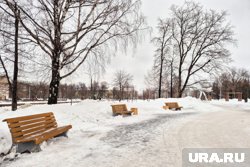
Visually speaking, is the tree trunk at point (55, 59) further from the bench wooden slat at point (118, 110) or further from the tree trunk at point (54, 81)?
the bench wooden slat at point (118, 110)

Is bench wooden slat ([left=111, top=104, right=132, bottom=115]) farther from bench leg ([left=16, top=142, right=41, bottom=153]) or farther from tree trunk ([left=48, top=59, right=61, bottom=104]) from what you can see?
bench leg ([left=16, top=142, right=41, bottom=153])

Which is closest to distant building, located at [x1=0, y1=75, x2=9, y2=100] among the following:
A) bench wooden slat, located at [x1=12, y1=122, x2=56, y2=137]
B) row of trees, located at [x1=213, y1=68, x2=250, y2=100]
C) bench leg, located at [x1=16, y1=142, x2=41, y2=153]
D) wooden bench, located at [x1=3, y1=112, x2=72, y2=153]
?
bench wooden slat, located at [x1=12, y1=122, x2=56, y2=137]

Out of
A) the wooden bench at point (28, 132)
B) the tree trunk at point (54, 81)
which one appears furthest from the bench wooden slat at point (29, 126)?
the tree trunk at point (54, 81)

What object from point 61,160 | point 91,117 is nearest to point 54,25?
point 91,117

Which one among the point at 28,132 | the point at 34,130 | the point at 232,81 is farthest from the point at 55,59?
the point at 232,81

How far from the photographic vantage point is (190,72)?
30891 millimetres

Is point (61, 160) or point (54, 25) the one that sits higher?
point (54, 25)

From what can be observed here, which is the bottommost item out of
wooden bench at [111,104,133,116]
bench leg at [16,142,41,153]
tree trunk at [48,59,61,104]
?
bench leg at [16,142,41,153]

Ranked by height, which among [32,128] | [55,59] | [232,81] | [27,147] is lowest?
[27,147]

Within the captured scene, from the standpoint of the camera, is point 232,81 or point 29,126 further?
point 232,81

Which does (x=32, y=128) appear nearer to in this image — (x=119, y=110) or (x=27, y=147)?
(x=27, y=147)

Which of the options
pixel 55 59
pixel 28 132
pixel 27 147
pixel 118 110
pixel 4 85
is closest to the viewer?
pixel 27 147

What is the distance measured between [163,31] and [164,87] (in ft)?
87.5

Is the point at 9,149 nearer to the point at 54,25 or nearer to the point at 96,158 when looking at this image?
the point at 96,158
